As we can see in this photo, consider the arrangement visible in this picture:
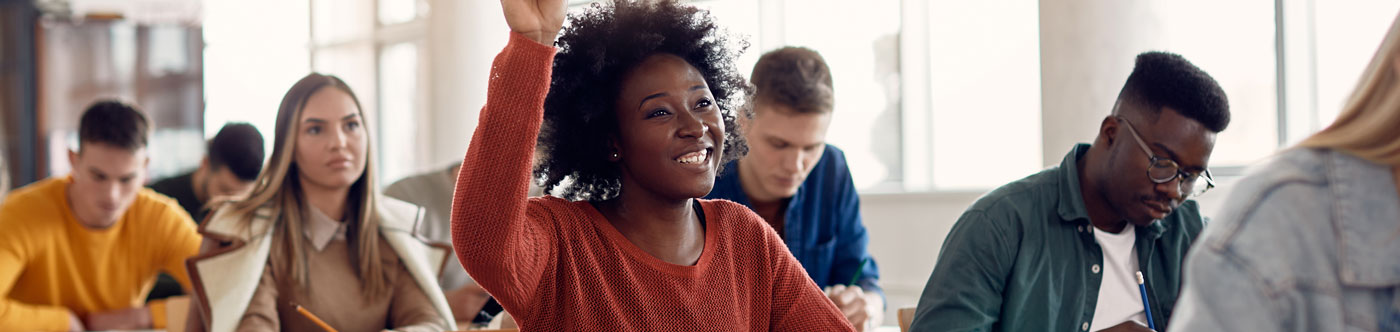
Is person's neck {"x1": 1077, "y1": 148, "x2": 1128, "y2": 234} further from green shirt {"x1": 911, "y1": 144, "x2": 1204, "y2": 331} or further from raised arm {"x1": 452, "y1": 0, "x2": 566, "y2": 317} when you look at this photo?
raised arm {"x1": 452, "y1": 0, "x2": 566, "y2": 317}

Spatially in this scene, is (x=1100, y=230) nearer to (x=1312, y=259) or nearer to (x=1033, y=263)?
(x=1033, y=263)

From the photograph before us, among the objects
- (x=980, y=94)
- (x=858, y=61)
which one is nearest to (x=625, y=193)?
(x=980, y=94)

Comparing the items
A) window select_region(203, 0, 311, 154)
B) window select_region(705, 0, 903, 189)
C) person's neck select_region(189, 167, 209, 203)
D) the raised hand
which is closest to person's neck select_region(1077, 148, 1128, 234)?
the raised hand

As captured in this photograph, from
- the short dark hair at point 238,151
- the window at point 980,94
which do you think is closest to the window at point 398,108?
the window at point 980,94

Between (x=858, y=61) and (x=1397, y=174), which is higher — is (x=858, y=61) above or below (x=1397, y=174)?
above

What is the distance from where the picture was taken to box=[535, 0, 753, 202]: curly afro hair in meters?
1.50

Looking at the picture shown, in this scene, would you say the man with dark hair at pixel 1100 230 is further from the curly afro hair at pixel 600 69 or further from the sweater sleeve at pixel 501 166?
the sweater sleeve at pixel 501 166

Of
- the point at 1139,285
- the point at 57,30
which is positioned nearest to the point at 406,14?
the point at 57,30

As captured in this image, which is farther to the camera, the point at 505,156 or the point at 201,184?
the point at 201,184

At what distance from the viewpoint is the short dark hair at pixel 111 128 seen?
3.80 m

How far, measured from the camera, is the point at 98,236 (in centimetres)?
387

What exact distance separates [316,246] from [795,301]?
152cm

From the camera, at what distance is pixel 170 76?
356 inches

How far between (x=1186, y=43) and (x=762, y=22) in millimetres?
2801
